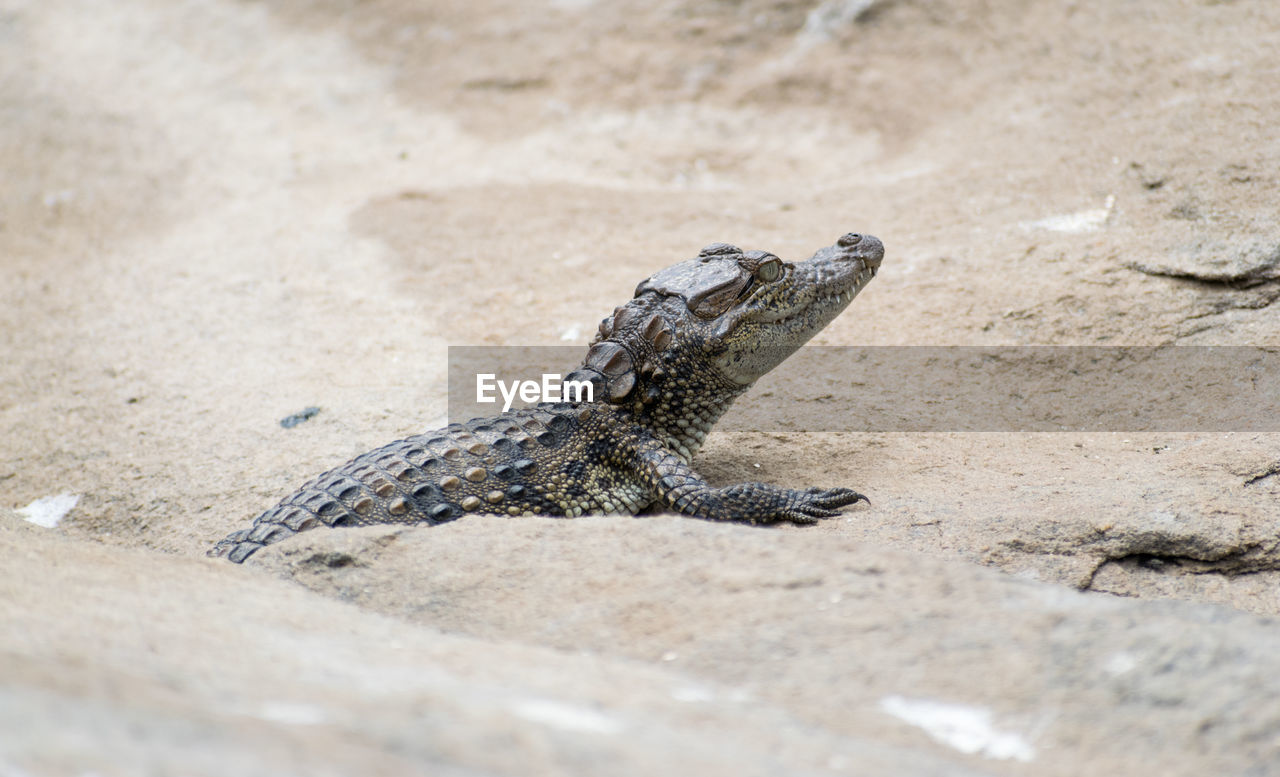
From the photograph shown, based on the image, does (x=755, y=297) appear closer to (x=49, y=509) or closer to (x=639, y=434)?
(x=639, y=434)

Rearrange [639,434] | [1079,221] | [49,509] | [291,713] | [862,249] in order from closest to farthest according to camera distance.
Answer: [291,713], [639,434], [862,249], [49,509], [1079,221]

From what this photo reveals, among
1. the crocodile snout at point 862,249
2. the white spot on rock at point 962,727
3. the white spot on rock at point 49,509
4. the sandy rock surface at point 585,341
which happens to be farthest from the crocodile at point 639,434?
the white spot on rock at point 962,727

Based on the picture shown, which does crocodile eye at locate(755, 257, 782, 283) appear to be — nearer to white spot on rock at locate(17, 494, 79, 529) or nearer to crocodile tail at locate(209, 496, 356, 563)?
crocodile tail at locate(209, 496, 356, 563)

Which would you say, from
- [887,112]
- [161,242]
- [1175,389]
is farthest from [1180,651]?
[161,242]

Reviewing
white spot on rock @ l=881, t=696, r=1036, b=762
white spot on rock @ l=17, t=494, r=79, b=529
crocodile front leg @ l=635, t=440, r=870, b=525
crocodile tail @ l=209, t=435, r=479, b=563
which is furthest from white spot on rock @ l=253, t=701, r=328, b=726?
white spot on rock @ l=17, t=494, r=79, b=529

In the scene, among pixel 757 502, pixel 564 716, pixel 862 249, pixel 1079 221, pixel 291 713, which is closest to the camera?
pixel 291 713

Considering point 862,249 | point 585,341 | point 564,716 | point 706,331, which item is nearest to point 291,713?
point 564,716

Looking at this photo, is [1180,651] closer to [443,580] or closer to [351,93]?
[443,580]
